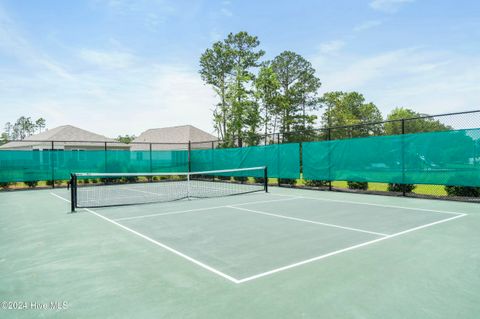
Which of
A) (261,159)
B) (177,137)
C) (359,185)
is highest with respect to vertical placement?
(177,137)

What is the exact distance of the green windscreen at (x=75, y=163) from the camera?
1686 centimetres

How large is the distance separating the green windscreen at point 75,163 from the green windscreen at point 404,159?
11.2 metres

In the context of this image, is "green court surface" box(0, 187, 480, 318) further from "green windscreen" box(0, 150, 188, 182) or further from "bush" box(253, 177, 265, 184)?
"green windscreen" box(0, 150, 188, 182)

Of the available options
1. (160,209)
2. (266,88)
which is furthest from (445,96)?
(160,209)

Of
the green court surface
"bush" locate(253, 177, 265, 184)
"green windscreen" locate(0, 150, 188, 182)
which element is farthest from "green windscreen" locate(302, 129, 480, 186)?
"green windscreen" locate(0, 150, 188, 182)

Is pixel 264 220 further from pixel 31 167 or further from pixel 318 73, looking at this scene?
pixel 318 73

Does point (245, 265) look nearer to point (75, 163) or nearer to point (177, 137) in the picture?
point (75, 163)

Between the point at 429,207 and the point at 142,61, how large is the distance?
16045 millimetres

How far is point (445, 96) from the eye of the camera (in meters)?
25.0

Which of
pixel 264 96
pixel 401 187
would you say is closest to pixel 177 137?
pixel 264 96

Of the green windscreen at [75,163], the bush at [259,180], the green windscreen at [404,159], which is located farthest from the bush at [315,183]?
the green windscreen at [75,163]

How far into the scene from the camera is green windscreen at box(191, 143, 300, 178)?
1584cm

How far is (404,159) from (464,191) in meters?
2.14

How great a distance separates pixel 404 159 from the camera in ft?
37.5
